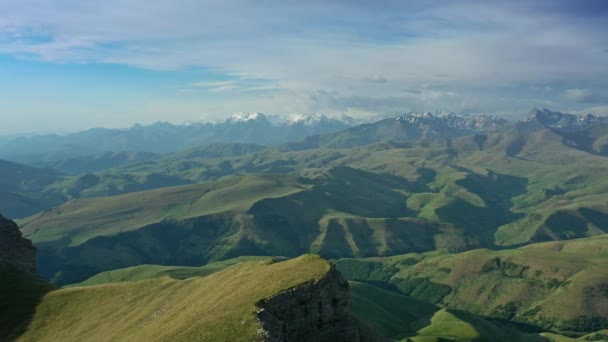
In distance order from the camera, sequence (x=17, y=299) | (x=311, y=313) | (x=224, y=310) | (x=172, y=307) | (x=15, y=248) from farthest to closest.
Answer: (x=15, y=248) < (x=17, y=299) < (x=172, y=307) < (x=224, y=310) < (x=311, y=313)

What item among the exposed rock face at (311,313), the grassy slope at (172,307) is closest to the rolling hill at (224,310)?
the exposed rock face at (311,313)

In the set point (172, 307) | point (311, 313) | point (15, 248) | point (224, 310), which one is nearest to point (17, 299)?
point (15, 248)

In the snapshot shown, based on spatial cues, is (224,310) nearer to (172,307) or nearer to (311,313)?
(311,313)

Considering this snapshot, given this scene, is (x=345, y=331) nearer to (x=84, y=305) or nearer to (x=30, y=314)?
(x=84, y=305)

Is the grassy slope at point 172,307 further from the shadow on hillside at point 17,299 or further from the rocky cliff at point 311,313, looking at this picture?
the shadow on hillside at point 17,299

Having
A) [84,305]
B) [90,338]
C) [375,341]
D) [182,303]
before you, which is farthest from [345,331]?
[84,305]
